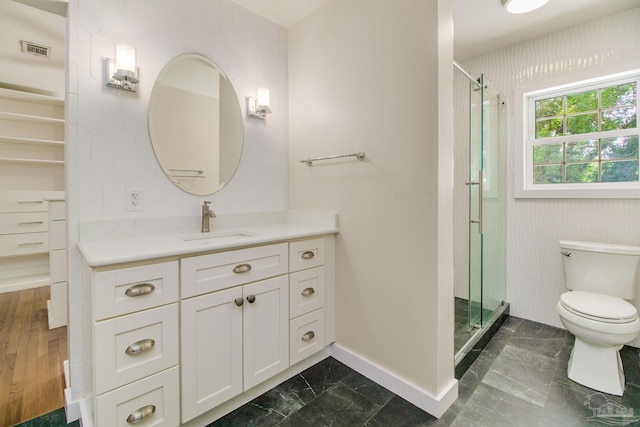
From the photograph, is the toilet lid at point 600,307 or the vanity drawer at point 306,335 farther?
the vanity drawer at point 306,335

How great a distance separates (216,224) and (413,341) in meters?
1.36

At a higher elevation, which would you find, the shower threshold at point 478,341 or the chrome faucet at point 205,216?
the chrome faucet at point 205,216

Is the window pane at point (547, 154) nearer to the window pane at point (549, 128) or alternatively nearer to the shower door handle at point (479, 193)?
the window pane at point (549, 128)

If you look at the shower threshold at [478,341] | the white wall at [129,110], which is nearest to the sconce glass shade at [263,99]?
the white wall at [129,110]

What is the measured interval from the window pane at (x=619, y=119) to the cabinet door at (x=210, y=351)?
288 centimetres

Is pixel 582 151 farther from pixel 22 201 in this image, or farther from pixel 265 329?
pixel 22 201

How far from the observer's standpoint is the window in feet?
6.82

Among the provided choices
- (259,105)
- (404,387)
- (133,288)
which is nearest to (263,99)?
(259,105)

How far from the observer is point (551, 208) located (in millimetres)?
2336

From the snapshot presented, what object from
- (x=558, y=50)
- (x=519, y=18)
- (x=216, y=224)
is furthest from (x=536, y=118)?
(x=216, y=224)

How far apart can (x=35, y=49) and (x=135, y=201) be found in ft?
8.54

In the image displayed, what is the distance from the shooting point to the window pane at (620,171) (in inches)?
80.9

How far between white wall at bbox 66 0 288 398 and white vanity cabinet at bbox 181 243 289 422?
19.2 inches

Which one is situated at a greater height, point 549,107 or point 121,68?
point 549,107
